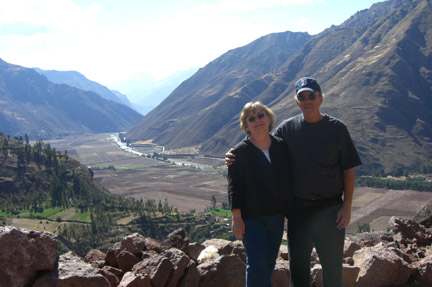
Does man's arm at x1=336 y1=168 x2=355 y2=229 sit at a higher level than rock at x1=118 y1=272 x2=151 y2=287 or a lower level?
higher

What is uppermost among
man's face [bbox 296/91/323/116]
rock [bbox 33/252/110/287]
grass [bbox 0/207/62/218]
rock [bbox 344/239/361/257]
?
man's face [bbox 296/91/323/116]

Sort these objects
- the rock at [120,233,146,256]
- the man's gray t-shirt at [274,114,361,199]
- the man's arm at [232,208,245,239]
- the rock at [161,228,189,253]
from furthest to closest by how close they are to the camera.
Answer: the rock at [161,228,189,253] < the rock at [120,233,146,256] < the man's gray t-shirt at [274,114,361,199] < the man's arm at [232,208,245,239]

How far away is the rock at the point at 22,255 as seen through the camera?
571 cm

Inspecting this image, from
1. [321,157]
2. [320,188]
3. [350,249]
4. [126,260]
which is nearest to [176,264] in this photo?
[126,260]

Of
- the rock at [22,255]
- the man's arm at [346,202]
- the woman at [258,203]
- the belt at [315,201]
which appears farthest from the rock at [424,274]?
the rock at [22,255]

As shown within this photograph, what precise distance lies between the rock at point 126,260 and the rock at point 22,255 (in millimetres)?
2506

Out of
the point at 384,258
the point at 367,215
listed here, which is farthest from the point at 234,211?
the point at 367,215

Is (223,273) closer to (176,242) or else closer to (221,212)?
(176,242)

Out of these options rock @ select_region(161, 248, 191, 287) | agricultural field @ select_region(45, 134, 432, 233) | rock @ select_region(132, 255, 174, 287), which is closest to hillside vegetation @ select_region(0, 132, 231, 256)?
agricultural field @ select_region(45, 134, 432, 233)

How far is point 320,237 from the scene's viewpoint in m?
6.11

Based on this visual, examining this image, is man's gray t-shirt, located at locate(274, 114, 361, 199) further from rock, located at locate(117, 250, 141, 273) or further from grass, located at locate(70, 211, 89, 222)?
grass, located at locate(70, 211, 89, 222)

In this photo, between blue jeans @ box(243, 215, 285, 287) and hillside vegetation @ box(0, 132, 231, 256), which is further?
hillside vegetation @ box(0, 132, 231, 256)

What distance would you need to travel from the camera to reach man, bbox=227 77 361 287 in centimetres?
609

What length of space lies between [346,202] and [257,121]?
1988mm
